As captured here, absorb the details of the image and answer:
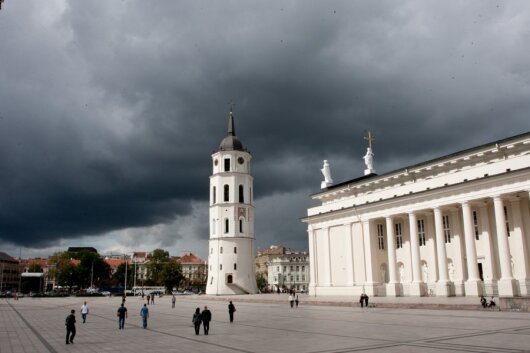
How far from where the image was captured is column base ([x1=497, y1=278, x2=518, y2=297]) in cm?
3491

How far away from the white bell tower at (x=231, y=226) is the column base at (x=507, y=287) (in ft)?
161

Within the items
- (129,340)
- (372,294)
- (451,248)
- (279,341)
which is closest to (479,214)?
(451,248)

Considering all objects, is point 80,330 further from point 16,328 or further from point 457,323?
point 457,323

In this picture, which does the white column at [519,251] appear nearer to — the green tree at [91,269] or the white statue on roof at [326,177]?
the white statue on roof at [326,177]

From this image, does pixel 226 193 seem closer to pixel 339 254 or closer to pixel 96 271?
pixel 339 254

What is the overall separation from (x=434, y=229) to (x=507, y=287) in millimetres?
11548

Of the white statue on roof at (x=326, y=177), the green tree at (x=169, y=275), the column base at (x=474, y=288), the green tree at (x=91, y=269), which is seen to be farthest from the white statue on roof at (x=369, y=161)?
the green tree at (x=91, y=269)

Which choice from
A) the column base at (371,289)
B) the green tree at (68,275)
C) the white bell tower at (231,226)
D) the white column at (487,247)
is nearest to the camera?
the white column at (487,247)

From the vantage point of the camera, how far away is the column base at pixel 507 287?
115 ft

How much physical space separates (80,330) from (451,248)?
3448 cm

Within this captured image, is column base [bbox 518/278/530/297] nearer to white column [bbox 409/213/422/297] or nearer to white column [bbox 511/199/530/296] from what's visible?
white column [bbox 511/199/530/296]

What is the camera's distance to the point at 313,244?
191 feet

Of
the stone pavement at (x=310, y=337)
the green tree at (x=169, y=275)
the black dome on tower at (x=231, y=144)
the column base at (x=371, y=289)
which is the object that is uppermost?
the black dome on tower at (x=231, y=144)

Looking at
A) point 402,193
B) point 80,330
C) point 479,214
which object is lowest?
point 80,330
